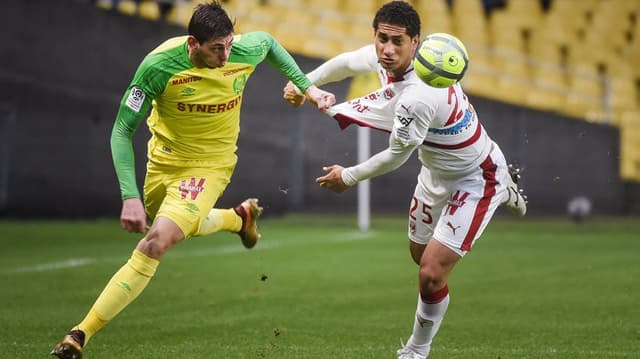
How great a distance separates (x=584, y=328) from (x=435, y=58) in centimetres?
287

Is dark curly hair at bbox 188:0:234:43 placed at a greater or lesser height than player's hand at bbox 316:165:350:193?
greater

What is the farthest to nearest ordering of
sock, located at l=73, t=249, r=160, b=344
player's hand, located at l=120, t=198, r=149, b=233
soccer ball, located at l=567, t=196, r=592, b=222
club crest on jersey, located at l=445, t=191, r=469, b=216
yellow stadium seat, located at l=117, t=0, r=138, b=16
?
soccer ball, located at l=567, t=196, r=592, b=222 < yellow stadium seat, located at l=117, t=0, r=138, b=16 < club crest on jersey, located at l=445, t=191, r=469, b=216 < sock, located at l=73, t=249, r=160, b=344 < player's hand, located at l=120, t=198, r=149, b=233

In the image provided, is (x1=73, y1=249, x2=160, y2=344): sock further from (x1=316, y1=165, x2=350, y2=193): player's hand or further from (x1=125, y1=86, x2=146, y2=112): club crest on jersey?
(x1=316, y1=165, x2=350, y2=193): player's hand

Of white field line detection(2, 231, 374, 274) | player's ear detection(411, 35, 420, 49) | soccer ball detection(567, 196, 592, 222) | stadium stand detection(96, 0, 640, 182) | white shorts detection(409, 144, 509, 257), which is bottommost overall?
soccer ball detection(567, 196, 592, 222)

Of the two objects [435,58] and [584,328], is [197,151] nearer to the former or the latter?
[435,58]

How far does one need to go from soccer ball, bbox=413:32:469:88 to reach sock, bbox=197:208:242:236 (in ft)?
7.33

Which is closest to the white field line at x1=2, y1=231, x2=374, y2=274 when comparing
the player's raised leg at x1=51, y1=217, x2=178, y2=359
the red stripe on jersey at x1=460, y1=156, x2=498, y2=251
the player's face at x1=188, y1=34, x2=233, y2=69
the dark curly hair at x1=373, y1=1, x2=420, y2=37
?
the player's raised leg at x1=51, y1=217, x2=178, y2=359

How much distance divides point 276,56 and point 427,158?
50.2 inches

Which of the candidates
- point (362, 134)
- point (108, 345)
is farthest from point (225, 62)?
point (362, 134)

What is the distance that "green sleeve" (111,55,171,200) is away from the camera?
5668 millimetres

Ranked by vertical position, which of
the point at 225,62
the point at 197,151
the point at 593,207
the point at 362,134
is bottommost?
the point at 593,207

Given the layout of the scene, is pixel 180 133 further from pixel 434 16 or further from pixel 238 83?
pixel 434 16

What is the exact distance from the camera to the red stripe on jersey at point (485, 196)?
5984mm

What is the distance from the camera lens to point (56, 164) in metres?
16.9
